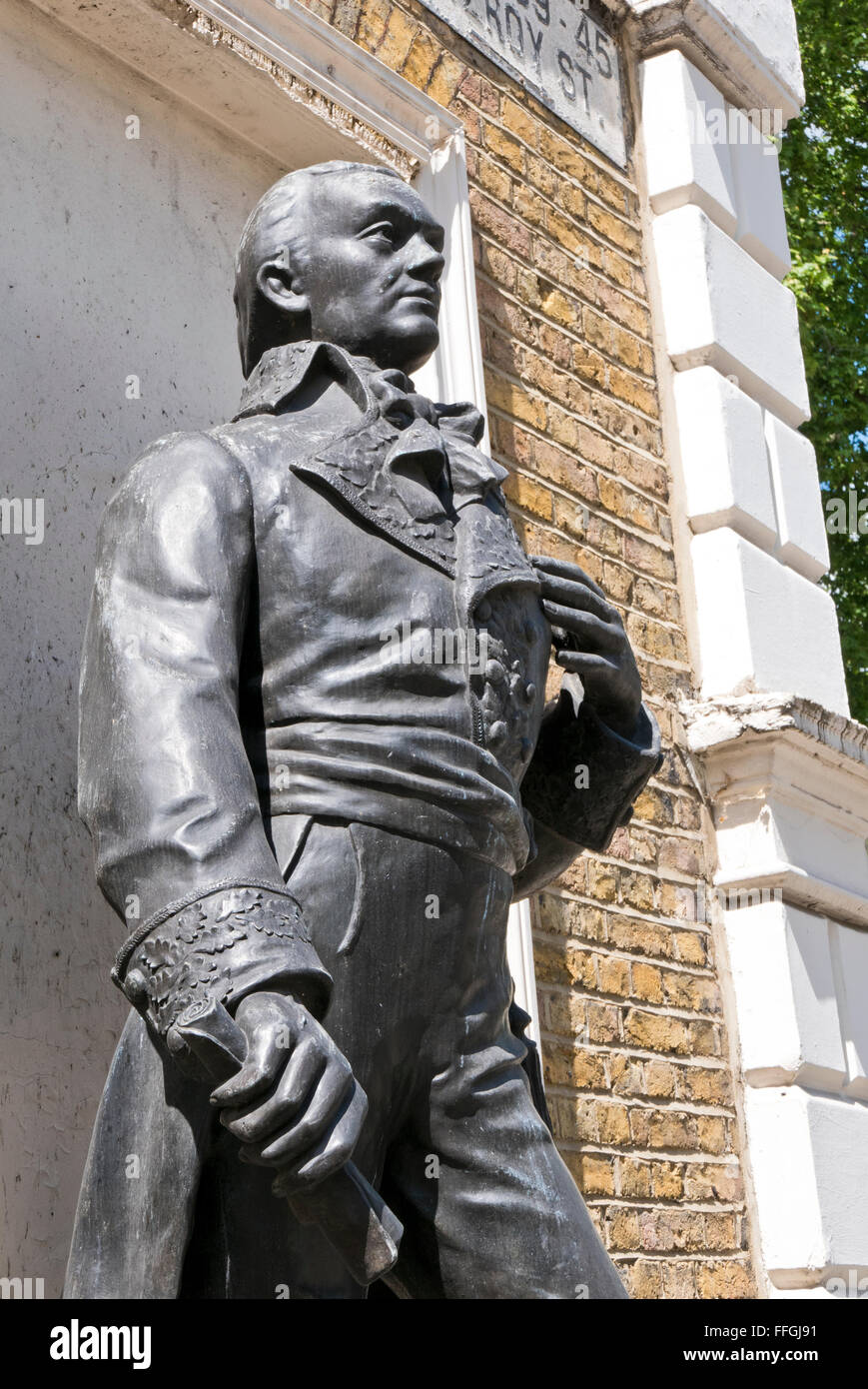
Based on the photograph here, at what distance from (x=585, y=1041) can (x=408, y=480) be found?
2135 mm

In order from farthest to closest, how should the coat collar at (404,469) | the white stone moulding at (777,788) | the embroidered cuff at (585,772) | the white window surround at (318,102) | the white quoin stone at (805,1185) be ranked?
the white stone moulding at (777,788) → the white quoin stone at (805,1185) → the white window surround at (318,102) → the embroidered cuff at (585,772) → the coat collar at (404,469)

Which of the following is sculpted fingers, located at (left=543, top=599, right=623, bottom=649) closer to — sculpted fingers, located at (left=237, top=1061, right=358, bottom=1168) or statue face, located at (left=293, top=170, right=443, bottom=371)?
statue face, located at (left=293, top=170, right=443, bottom=371)

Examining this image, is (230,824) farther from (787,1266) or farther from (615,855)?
→ (787,1266)

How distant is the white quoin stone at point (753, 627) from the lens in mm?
5043

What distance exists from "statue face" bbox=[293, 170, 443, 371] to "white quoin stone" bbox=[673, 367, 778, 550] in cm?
271

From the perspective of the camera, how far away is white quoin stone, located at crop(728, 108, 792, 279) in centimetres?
575

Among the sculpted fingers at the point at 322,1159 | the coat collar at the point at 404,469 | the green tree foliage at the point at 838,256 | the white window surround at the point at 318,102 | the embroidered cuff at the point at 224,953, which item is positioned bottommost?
the sculpted fingers at the point at 322,1159

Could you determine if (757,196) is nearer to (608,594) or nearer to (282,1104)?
(608,594)

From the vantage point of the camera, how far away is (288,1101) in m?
1.83

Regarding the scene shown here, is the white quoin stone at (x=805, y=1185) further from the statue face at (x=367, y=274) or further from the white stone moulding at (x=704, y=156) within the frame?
the statue face at (x=367, y=274)

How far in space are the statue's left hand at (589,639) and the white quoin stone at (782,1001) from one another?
2266 millimetres

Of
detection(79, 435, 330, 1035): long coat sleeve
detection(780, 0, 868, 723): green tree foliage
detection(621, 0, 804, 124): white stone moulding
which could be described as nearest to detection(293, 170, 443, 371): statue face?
detection(79, 435, 330, 1035): long coat sleeve

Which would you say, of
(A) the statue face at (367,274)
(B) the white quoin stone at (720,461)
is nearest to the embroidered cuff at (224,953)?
(A) the statue face at (367,274)
